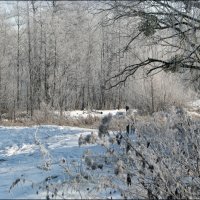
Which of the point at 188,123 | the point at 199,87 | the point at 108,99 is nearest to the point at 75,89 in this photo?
the point at 108,99

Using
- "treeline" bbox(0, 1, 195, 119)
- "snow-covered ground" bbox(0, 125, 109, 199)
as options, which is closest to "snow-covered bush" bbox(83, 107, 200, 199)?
"snow-covered ground" bbox(0, 125, 109, 199)

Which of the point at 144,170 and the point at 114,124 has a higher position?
the point at 114,124

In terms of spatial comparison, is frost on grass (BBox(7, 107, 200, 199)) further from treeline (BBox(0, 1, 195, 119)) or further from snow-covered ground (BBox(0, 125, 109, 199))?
treeline (BBox(0, 1, 195, 119))

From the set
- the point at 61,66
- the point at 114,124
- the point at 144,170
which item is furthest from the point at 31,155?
the point at 61,66

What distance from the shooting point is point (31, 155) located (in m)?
9.55

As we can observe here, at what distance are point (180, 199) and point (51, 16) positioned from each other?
107 feet

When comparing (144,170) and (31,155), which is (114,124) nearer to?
(31,155)

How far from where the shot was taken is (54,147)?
10227 millimetres

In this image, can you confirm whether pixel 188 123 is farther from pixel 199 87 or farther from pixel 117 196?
pixel 199 87

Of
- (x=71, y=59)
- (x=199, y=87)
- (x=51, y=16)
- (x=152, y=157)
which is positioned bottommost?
(x=152, y=157)

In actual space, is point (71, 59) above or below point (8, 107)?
above

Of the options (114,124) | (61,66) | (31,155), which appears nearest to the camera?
(31,155)

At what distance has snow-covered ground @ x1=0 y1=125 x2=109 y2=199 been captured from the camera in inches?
243

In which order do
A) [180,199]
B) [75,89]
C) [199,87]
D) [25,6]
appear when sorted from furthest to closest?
[75,89]
[25,6]
[199,87]
[180,199]
